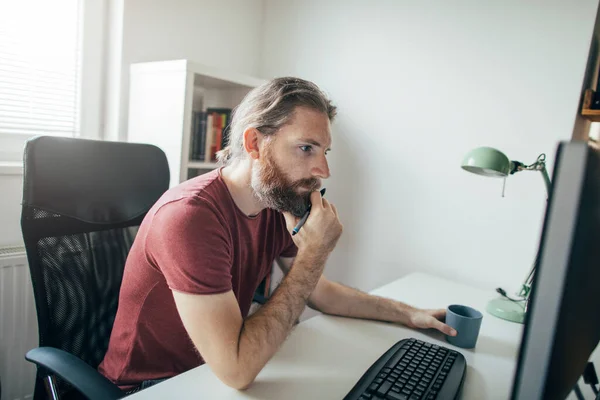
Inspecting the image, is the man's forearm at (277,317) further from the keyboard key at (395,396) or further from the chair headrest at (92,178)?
the chair headrest at (92,178)

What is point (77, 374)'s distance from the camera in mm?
810

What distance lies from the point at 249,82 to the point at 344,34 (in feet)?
1.71

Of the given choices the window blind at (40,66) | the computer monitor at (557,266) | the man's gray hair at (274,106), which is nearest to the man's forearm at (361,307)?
the man's gray hair at (274,106)

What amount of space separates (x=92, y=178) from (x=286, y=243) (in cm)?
55

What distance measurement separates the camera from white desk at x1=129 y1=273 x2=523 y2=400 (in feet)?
2.47

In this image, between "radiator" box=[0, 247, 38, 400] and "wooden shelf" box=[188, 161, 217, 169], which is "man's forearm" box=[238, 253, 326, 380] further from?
"radiator" box=[0, 247, 38, 400]

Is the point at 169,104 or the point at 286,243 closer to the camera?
the point at 286,243

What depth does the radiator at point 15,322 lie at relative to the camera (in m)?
1.47

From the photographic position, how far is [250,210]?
1.10 meters

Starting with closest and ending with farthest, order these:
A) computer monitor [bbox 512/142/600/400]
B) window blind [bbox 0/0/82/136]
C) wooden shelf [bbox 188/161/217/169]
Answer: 1. computer monitor [bbox 512/142/600/400]
2. window blind [bbox 0/0/82/136]
3. wooden shelf [bbox 188/161/217/169]

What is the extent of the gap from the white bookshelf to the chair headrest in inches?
16.1

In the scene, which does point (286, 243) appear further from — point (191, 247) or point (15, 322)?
point (15, 322)

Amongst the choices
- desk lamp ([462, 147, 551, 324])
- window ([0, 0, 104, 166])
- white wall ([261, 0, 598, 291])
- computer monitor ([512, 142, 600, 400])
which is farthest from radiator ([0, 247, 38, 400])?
computer monitor ([512, 142, 600, 400])

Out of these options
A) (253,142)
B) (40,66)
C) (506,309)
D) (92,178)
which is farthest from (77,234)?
(506,309)
